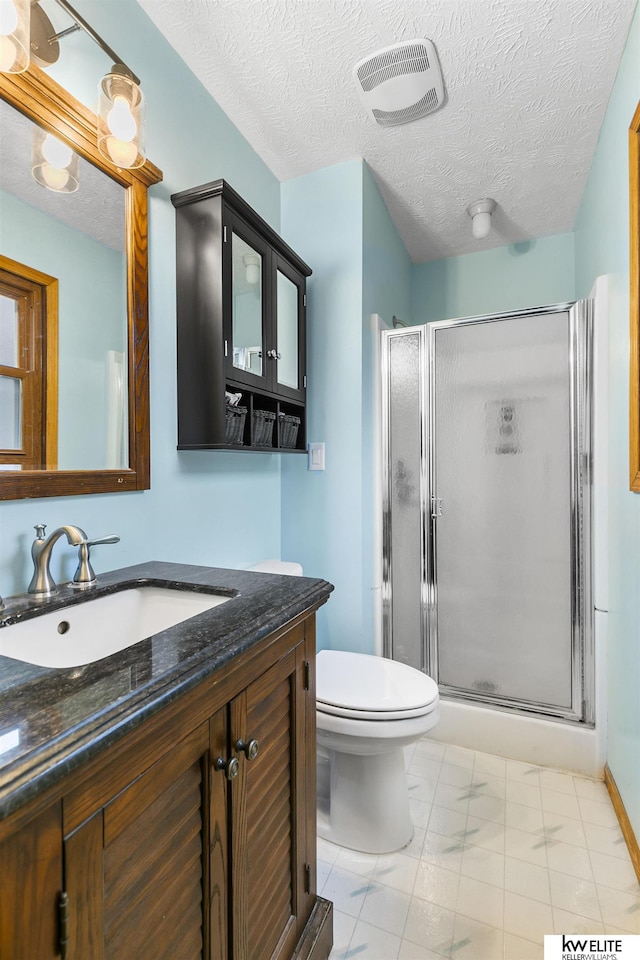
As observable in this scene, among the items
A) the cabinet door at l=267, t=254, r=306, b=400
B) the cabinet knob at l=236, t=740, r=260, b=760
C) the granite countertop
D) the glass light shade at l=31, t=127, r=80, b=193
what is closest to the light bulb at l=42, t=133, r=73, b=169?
the glass light shade at l=31, t=127, r=80, b=193

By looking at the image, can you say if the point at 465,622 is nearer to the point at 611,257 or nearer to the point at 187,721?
the point at 611,257

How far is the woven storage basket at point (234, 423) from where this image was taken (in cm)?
142

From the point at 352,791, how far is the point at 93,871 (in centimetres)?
114

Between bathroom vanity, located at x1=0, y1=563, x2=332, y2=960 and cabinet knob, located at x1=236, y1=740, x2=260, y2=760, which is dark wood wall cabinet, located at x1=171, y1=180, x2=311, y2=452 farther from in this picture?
cabinet knob, located at x1=236, y1=740, x2=260, y2=760

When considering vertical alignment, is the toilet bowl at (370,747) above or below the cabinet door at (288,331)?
below

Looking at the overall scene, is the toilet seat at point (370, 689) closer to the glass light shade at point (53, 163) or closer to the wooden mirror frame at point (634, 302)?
the wooden mirror frame at point (634, 302)

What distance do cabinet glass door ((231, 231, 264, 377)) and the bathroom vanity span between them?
773mm

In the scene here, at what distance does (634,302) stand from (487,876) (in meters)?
1.71

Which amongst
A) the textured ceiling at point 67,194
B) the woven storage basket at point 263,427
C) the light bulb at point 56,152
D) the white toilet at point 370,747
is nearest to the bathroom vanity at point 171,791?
the white toilet at point 370,747

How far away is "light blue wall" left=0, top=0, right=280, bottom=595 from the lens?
106 cm

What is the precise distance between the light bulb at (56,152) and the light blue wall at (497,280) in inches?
84.9

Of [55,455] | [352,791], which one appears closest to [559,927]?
[352,791]

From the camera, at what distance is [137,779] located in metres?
0.56

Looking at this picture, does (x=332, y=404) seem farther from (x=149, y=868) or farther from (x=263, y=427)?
(x=149, y=868)
